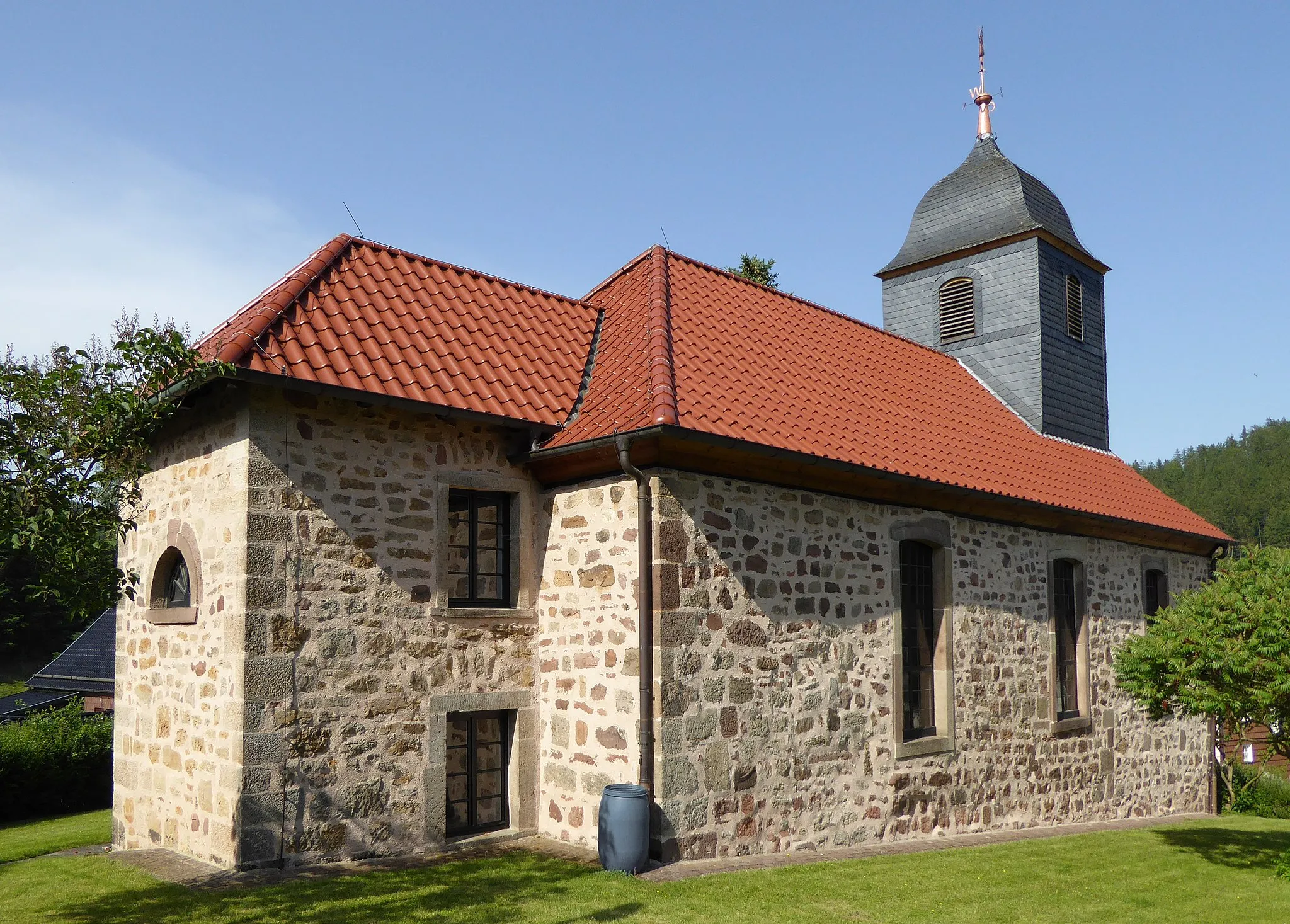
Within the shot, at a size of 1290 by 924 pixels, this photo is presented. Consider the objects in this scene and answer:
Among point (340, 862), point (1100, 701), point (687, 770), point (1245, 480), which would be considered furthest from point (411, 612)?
point (1245, 480)

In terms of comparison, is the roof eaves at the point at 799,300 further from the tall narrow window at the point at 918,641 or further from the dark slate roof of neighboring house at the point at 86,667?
the dark slate roof of neighboring house at the point at 86,667

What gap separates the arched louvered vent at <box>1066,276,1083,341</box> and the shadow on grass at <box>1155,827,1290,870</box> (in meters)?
8.92

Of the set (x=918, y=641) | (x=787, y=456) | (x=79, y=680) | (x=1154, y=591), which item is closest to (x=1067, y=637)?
(x=1154, y=591)

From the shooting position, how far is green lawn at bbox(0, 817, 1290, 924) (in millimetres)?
7320

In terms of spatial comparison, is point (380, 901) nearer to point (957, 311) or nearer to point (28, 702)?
point (957, 311)

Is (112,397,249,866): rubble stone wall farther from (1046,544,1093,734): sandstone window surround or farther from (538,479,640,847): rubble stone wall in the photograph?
(1046,544,1093,734): sandstone window surround

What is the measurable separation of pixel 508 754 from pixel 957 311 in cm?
1237

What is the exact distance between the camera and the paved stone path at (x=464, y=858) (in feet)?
26.9

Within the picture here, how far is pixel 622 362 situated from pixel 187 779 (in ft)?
18.8

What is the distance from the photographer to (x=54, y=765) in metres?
16.7

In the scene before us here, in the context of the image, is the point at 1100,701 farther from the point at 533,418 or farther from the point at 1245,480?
the point at 1245,480

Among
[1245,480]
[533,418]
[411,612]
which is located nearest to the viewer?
[411,612]

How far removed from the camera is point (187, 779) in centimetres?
921

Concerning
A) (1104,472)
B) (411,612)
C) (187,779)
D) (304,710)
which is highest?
(1104,472)
